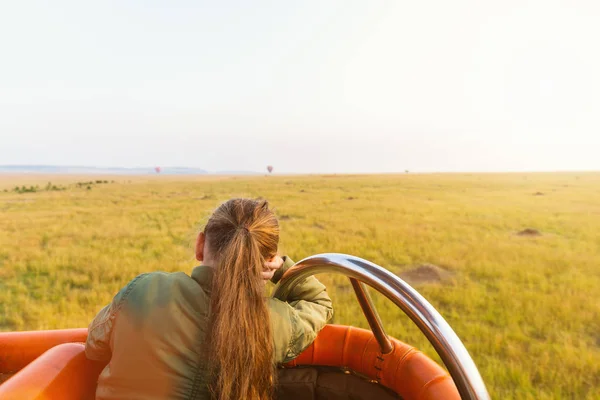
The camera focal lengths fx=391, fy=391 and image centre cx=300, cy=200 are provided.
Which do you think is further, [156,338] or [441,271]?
[441,271]

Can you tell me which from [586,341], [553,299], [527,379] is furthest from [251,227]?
[553,299]

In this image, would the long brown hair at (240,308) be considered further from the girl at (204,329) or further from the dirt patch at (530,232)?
the dirt patch at (530,232)

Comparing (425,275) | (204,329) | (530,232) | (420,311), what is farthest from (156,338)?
(530,232)

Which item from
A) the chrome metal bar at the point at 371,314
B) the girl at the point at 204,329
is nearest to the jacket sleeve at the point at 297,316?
the girl at the point at 204,329

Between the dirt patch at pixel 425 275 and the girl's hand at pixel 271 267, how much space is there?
479 cm

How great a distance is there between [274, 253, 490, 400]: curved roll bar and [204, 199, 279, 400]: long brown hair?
0.71ft

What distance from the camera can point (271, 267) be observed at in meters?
1.51

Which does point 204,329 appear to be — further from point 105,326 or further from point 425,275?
point 425,275

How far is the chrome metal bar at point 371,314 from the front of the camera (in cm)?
154

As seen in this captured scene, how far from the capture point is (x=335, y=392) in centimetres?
195

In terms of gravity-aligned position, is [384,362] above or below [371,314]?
below

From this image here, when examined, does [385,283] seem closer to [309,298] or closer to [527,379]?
[309,298]

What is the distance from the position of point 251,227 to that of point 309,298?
17.4 inches

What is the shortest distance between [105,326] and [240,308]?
445 millimetres
